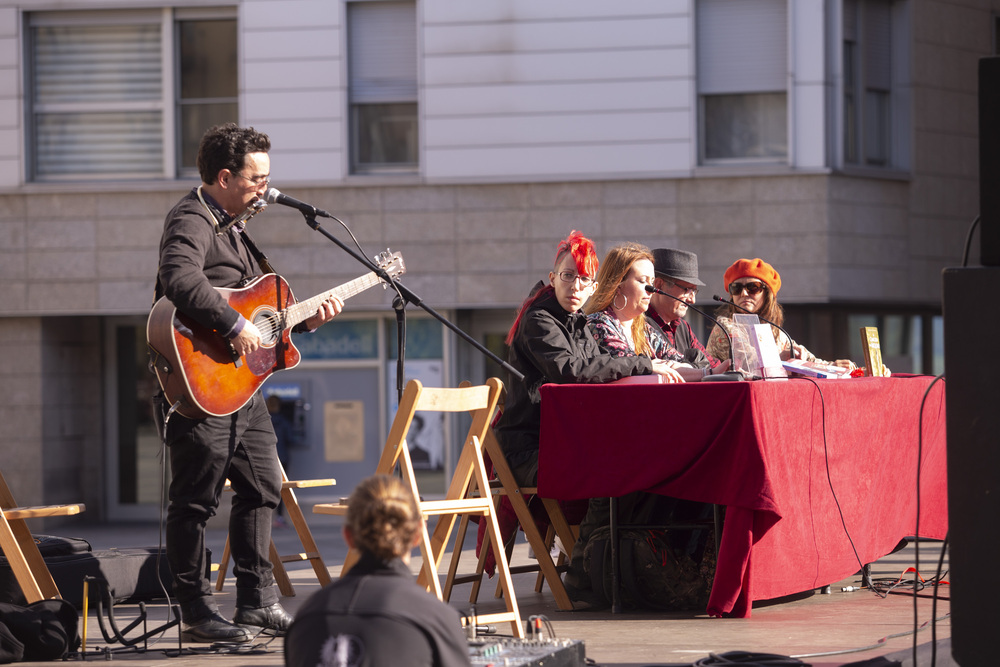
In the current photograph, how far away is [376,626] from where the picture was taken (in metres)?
2.56

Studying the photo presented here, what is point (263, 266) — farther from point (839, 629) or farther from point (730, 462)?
point (839, 629)

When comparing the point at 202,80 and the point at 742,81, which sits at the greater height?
the point at 202,80

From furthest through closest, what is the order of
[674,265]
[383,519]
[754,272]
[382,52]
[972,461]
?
1. [382,52]
2. [754,272]
3. [674,265]
4. [972,461]
5. [383,519]

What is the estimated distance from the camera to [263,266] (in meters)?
5.21

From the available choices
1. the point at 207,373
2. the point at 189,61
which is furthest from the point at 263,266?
the point at 189,61

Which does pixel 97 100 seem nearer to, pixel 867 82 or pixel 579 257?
pixel 867 82

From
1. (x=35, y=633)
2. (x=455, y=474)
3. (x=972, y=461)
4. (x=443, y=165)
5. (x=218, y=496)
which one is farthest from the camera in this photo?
(x=443, y=165)

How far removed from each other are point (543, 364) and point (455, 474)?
879mm

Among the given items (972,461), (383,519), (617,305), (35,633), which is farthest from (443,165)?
(383,519)

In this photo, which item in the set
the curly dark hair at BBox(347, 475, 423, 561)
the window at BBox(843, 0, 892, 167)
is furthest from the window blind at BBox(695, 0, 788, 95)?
the curly dark hair at BBox(347, 475, 423, 561)

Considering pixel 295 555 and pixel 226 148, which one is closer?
pixel 226 148

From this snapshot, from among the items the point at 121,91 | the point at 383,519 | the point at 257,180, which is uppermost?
the point at 121,91

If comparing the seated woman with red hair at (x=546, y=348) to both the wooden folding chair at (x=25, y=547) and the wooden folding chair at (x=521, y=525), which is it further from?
the wooden folding chair at (x=25, y=547)

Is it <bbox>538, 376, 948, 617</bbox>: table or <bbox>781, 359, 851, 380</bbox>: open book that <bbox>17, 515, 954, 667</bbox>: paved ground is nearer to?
<bbox>538, 376, 948, 617</bbox>: table
